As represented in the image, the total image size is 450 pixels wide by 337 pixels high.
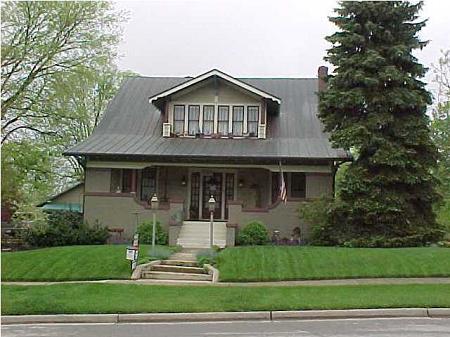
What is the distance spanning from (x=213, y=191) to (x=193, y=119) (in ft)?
11.0

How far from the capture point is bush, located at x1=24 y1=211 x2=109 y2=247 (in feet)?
76.4

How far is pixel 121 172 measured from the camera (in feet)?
86.6

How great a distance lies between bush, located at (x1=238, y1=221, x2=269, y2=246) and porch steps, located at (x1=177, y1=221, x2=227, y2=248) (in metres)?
0.74

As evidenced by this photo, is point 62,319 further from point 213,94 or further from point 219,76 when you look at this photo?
point 213,94

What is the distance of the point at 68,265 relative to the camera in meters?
17.9

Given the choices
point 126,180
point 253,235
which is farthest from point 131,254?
point 126,180

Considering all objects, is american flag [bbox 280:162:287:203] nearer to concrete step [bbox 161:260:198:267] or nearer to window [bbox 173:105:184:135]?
window [bbox 173:105:184:135]

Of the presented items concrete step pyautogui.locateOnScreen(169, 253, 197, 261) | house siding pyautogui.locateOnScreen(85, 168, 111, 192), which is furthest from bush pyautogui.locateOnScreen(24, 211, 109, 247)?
concrete step pyautogui.locateOnScreen(169, 253, 197, 261)

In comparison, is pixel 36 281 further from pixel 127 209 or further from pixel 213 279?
pixel 127 209

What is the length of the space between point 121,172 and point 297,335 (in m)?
18.0

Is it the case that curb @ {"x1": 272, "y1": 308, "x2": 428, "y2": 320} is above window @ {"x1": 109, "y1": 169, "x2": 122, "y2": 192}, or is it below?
below

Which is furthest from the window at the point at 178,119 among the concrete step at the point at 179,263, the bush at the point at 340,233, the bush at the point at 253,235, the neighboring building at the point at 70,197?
the neighboring building at the point at 70,197

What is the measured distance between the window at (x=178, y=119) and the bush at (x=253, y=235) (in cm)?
629

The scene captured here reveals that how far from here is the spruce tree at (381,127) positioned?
2178 centimetres
